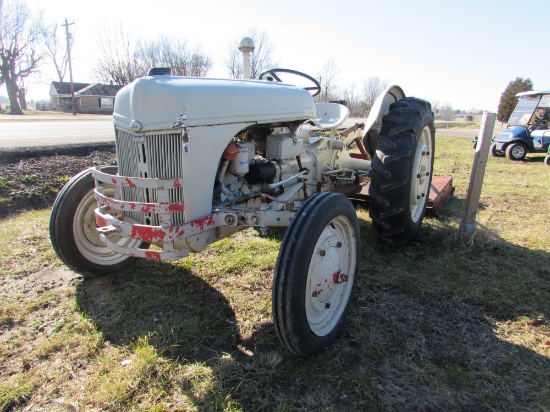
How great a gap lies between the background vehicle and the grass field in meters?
8.10

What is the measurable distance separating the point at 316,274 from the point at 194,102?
1.21 m

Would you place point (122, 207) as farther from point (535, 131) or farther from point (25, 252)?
point (535, 131)

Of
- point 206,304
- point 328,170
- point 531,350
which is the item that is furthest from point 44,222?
point 531,350

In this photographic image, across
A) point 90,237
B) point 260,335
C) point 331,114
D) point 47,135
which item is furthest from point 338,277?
point 47,135

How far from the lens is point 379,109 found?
3.84 metres

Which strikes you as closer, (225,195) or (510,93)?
(225,195)

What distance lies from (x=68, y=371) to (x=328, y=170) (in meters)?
2.82

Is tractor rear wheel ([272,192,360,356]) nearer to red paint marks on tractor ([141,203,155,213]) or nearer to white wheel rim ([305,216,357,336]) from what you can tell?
white wheel rim ([305,216,357,336])

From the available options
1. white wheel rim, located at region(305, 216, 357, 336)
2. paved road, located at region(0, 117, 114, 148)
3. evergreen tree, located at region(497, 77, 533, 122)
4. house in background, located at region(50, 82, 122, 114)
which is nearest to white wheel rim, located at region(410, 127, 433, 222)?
white wheel rim, located at region(305, 216, 357, 336)

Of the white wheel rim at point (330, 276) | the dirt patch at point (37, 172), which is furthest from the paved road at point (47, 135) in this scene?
the white wheel rim at point (330, 276)

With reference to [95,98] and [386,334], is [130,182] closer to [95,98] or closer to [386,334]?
[386,334]

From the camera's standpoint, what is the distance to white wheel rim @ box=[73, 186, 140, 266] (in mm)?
2961

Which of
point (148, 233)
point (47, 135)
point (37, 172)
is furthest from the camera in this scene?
point (47, 135)

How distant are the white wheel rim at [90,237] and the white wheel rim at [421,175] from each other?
8.75 feet
